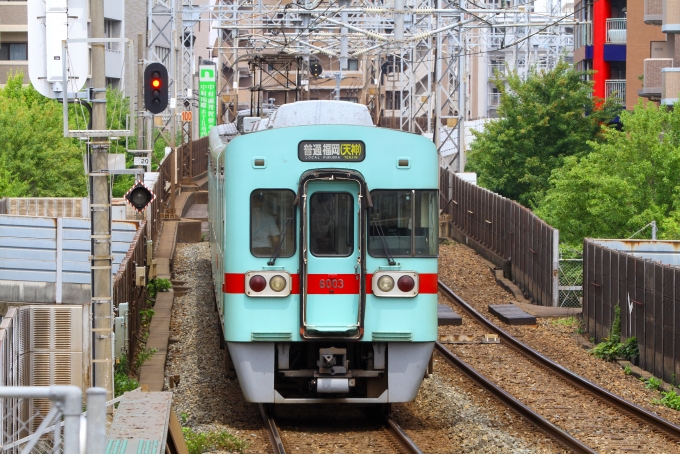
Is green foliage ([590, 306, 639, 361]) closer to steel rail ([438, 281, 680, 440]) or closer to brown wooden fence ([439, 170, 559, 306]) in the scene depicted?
steel rail ([438, 281, 680, 440])

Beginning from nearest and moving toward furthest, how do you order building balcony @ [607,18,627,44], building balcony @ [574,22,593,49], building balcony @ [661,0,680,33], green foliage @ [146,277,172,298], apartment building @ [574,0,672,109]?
green foliage @ [146,277,172,298]
building balcony @ [661,0,680,33]
apartment building @ [574,0,672,109]
building balcony @ [607,18,627,44]
building balcony @ [574,22,593,49]

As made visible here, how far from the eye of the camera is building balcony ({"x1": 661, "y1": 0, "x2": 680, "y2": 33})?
28375mm

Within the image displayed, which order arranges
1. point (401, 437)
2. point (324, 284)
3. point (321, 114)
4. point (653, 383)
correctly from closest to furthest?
1. point (401, 437)
2. point (324, 284)
3. point (321, 114)
4. point (653, 383)

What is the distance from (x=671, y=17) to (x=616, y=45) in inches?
647

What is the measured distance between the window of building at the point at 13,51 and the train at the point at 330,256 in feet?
133

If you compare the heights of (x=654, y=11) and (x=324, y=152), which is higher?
(x=654, y=11)

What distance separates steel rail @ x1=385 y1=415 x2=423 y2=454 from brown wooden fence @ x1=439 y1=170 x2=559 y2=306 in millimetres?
10455

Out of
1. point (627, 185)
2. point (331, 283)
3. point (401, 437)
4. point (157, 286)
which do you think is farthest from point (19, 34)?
point (401, 437)

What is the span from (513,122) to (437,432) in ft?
76.4

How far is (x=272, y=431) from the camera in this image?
10.3 meters

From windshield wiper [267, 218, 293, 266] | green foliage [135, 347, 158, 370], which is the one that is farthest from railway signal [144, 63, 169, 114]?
green foliage [135, 347, 158, 370]

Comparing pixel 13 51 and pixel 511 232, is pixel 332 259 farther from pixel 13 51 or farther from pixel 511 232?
pixel 13 51

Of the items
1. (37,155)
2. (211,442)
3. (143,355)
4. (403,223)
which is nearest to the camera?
(211,442)

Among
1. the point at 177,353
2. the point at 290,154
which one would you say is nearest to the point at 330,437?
the point at 290,154
